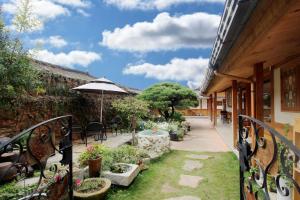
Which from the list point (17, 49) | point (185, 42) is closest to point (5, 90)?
point (17, 49)

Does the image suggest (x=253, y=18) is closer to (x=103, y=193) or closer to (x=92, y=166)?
(x=103, y=193)

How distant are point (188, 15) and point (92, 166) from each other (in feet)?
27.3

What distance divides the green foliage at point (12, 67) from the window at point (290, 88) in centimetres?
514

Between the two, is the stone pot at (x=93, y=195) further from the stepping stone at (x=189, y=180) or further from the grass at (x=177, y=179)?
the stepping stone at (x=189, y=180)

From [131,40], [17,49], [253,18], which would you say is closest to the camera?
[253,18]

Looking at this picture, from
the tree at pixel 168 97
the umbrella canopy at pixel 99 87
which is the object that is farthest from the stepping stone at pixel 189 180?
the tree at pixel 168 97

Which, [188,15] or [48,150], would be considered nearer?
[48,150]

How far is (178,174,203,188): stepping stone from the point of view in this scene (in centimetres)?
409

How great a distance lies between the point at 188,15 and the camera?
9805 millimetres

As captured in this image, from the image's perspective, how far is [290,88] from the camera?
3957mm

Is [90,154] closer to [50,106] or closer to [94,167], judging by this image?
[94,167]

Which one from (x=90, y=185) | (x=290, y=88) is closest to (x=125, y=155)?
(x=90, y=185)

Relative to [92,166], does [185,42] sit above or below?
above

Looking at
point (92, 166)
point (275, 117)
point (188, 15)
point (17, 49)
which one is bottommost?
point (92, 166)
